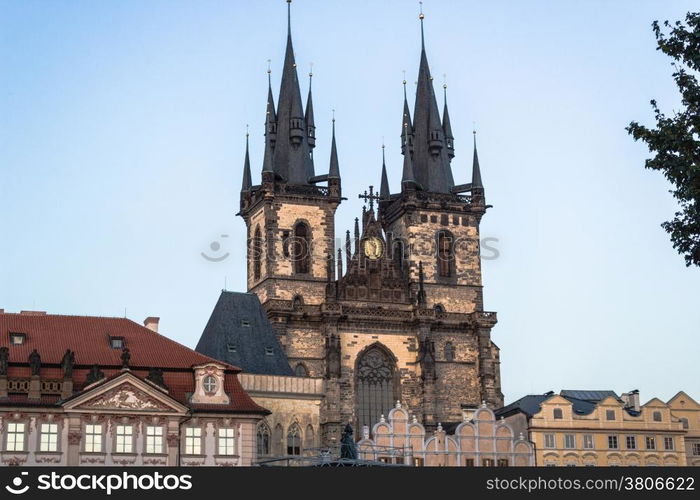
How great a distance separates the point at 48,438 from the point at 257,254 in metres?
35.7

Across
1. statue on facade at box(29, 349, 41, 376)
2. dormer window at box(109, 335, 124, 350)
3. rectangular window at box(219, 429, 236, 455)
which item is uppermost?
dormer window at box(109, 335, 124, 350)

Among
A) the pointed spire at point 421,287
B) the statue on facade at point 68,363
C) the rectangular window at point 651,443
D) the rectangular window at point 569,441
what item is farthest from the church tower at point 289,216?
the statue on facade at point 68,363

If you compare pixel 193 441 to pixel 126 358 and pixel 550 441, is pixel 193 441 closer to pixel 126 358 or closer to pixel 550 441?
pixel 126 358

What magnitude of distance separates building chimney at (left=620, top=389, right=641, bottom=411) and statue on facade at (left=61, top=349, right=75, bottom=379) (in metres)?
35.7

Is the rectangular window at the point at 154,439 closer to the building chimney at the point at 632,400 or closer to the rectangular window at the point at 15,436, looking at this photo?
the rectangular window at the point at 15,436

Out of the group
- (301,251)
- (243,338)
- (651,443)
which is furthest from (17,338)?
(651,443)

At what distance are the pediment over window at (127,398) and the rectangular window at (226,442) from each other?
6.30 feet

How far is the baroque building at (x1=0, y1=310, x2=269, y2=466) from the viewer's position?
48.9m

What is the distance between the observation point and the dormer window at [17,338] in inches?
2051

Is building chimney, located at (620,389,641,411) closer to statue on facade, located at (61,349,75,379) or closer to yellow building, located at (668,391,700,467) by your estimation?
yellow building, located at (668,391,700,467)

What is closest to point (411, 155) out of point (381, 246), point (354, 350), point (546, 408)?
point (381, 246)

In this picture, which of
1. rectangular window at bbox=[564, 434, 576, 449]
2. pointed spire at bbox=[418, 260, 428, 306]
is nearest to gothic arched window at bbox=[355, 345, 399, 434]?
pointed spire at bbox=[418, 260, 428, 306]

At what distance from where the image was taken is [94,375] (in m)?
50.3
